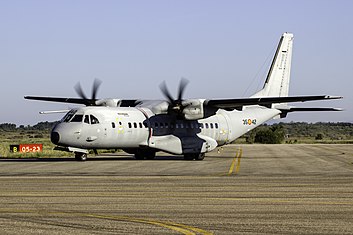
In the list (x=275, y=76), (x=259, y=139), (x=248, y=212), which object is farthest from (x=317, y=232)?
(x=259, y=139)

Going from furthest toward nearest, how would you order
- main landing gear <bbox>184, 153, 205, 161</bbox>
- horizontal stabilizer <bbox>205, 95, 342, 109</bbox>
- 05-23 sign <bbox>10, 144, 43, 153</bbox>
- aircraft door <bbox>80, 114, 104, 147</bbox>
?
05-23 sign <bbox>10, 144, 43, 153</bbox> < main landing gear <bbox>184, 153, 205, 161</bbox> < horizontal stabilizer <bbox>205, 95, 342, 109</bbox> < aircraft door <bbox>80, 114, 104, 147</bbox>

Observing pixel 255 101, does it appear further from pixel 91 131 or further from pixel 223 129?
pixel 91 131

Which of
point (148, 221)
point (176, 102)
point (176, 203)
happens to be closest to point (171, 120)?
point (176, 102)

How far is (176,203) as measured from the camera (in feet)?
52.0

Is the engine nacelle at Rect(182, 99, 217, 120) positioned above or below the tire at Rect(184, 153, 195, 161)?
above

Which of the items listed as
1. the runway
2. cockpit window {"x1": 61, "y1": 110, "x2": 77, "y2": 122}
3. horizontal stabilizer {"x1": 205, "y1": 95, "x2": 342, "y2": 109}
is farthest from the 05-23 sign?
the runway

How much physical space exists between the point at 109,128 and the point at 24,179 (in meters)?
13.3

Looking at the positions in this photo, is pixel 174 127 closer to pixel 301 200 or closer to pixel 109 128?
pixel 109 128

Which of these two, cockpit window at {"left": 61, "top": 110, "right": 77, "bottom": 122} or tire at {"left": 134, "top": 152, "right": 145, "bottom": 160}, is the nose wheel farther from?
tire at {"left": 134, "top": 152, "right": 145, "bottom": 160}

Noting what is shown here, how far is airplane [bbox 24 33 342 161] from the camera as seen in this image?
120 feet

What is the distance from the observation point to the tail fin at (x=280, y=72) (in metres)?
46.7

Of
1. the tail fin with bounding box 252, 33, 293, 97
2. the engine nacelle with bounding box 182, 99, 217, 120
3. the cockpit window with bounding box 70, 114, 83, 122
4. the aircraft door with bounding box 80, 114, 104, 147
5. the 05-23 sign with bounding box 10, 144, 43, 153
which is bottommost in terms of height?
the 05-23 sign with bounding box 10, 144, 43, 153

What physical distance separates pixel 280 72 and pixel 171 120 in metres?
10.4

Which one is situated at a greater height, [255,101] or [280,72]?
[280,72]
